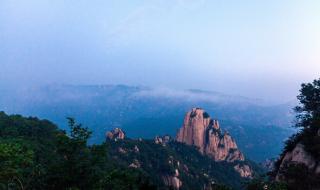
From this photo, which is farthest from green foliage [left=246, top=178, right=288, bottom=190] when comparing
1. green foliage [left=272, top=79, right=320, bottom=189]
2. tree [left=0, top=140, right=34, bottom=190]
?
tree [left=0, top=140, right=34, bottom=190]

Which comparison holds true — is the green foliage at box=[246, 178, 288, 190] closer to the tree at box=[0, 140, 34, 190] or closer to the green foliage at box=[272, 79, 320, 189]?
the green foliage at box=[272, 79, 320, 189]

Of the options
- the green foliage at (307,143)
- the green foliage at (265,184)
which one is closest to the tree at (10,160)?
the green foliage at (265,184)

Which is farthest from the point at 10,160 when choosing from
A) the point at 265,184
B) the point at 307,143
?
the point at 307,143

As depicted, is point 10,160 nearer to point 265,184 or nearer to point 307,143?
point 265,184

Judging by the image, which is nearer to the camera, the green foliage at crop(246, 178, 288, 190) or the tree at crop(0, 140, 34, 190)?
the tree at crop(0, 140, 34, 190)

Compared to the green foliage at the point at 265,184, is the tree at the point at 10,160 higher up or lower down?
higher up

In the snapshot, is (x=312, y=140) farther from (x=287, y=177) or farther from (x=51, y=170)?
(x=51, y=170)

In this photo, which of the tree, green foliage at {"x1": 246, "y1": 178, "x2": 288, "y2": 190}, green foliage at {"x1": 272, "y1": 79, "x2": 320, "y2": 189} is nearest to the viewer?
the tree

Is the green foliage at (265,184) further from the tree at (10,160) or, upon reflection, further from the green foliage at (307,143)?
the tree at (10,160)

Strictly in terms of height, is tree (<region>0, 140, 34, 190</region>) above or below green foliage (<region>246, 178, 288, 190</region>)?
above

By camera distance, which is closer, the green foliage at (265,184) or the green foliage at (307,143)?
the green foliage at (265,184)

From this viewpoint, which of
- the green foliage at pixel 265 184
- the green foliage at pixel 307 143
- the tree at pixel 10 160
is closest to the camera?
the tree at pixel 10 160

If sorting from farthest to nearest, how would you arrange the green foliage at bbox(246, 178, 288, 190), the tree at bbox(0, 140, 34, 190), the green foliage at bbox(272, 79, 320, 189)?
1. the green foliage at bbox(272, 79, 320, 189)
2. the green foliage at bbox(246, 178, 288, 190)
3. the tree at bbox(0, 140, 34, 190)

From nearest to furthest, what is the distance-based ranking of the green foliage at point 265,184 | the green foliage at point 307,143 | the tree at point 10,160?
the tree at point 10,160 → the green foliage at point 265,184 → the green foliage at point 307,143
